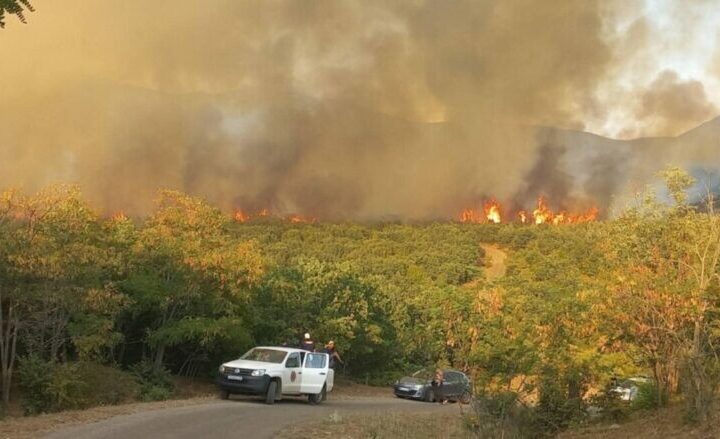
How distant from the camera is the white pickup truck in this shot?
21.3 m

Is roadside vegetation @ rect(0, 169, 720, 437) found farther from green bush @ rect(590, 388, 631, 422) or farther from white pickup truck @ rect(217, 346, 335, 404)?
white pickup truck @ rect(217, 346, 335, 404)

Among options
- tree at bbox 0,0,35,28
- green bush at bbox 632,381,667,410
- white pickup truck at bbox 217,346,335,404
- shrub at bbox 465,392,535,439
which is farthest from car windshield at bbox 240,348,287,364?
tree at bbox 0,0,35,28

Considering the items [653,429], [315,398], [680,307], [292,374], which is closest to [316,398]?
[315,398]

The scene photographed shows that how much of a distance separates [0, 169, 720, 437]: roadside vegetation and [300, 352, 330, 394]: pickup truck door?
14.1 ft

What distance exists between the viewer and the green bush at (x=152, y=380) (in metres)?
25.4

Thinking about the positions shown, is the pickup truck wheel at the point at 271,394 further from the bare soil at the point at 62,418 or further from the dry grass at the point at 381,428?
the dry grass at the point at 381,428

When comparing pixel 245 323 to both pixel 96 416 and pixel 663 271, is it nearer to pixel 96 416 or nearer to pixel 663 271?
pixel 96 416

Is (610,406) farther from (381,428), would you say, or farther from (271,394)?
(271,394)

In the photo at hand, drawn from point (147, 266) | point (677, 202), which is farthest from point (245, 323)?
point (677, 202)

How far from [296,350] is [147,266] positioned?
311 inches

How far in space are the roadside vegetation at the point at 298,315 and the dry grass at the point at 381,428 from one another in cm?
167

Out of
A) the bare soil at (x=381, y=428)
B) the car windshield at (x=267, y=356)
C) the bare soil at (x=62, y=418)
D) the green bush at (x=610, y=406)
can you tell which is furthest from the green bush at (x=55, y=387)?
the green bush at (x=610, y=406)

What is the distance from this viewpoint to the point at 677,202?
851 inches

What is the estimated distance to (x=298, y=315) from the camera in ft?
115
